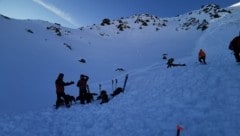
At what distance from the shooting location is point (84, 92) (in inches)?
730

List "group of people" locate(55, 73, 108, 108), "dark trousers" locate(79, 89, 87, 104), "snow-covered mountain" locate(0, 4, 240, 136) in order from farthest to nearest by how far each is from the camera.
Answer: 1. "dark trousers" locate(79, 89, 87, 104)
2. "group of people" locate(55, 73, 108, 108)
3. "snow-covered mountain" locate(0, 4, 240, 136)

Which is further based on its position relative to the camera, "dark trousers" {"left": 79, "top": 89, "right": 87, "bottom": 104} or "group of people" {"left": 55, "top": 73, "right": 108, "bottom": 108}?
"dark trousers" {"left": 79, "top": 89, "right": 87, "bottom": 104}

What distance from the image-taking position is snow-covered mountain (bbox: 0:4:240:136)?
12180mm

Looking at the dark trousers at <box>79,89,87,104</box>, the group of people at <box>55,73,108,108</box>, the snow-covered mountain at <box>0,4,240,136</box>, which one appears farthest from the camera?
A: the dark trousers at <box>79,89,87,104</box>

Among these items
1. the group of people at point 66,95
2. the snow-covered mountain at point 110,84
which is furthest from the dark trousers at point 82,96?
Answer: the snow-covered mountain at point 110,84

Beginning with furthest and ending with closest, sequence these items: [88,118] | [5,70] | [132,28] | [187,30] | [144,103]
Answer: [132,28], [187,30], [5,70], [144,103], [88,118]

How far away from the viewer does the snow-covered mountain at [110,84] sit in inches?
480

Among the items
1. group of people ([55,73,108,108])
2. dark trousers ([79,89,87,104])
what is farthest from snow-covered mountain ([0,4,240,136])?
dark trousers ([79,89,87,104])

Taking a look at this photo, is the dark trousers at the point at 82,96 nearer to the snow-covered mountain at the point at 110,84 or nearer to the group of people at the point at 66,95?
the group of people at the point at 66,95

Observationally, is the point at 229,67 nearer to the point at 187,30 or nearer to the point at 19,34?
the point at 19,34

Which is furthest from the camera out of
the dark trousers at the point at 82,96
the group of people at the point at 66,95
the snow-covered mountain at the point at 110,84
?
the dark trousers at the point at 82,96

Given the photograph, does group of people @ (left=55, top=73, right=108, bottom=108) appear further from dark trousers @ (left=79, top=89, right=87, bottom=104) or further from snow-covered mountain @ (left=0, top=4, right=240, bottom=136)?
snow-covered mountain @ (left=0, top=4, right=240, bottom=136)

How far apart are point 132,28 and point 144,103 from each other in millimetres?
47066

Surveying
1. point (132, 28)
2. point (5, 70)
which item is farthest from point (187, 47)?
point (5, 70)
